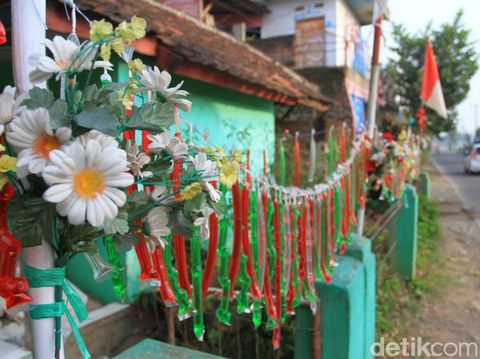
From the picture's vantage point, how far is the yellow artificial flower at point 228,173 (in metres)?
1.04

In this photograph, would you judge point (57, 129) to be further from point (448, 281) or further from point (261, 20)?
point (261, 20)

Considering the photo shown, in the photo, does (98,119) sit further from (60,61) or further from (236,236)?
(236,236)

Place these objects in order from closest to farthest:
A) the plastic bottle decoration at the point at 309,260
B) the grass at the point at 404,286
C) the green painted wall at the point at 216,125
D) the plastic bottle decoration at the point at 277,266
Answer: the plastic bottle decoration at the point at 277,266 → the plastic bottle decoration at the point at 309,260 → the green painted wall at the point at 216,125 → the grass at the point at 404,286

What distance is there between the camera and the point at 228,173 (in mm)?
1055

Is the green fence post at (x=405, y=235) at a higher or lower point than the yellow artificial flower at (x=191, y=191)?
lower

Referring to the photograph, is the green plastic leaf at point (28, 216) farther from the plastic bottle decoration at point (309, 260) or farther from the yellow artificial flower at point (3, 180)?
the plastic bottle decoration at point (309, 260)

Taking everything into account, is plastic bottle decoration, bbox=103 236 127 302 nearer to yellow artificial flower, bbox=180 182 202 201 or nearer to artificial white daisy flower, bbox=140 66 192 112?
yellow artificial flower, bbox=180 182 202 201

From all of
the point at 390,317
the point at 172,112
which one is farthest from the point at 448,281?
the point at 172,112

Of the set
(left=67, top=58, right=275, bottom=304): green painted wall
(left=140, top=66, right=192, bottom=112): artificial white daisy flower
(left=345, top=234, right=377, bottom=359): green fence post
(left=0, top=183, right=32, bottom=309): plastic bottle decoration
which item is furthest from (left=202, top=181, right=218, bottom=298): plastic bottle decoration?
(left=345, top=234, right=377, bottom=359): green fence post

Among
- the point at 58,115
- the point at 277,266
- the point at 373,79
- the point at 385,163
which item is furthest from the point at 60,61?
the point at 385,163

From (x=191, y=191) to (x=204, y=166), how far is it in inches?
3.7

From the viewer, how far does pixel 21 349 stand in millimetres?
2346

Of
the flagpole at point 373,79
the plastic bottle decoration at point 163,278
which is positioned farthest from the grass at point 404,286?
the plastic bottle decoration at point 163,278

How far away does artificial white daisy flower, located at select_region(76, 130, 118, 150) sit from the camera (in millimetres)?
822
